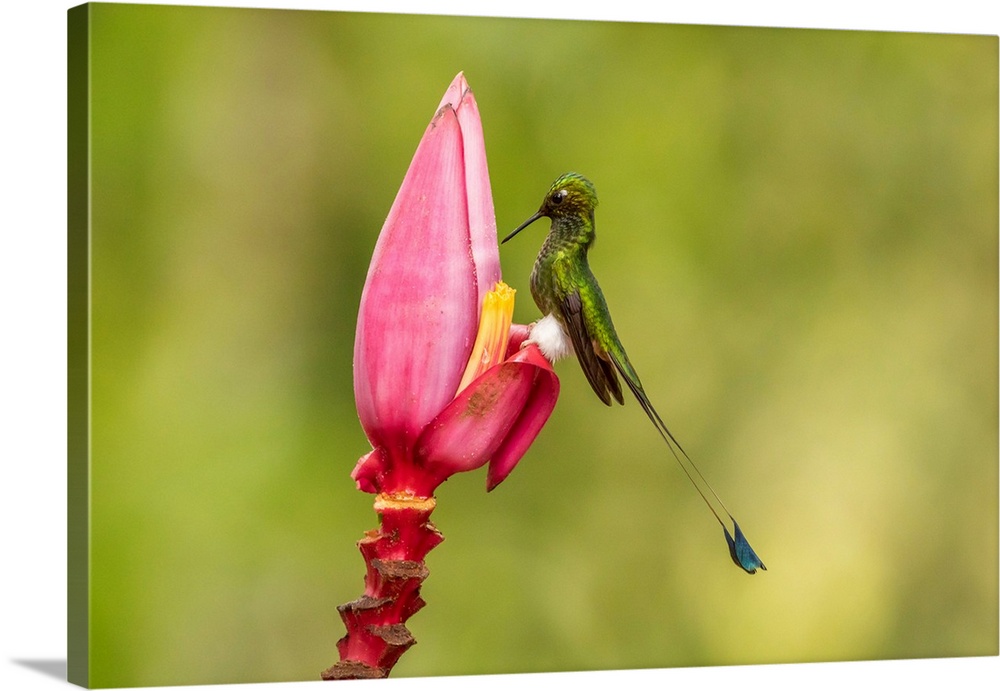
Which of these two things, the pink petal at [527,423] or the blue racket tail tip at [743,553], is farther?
the blue racket tail tip at [743,553]

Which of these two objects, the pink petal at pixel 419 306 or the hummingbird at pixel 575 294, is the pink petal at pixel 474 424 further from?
the hummingbird at pixel 575 294

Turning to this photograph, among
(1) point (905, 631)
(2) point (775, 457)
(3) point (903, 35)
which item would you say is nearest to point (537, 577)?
(2) point (775, 457)

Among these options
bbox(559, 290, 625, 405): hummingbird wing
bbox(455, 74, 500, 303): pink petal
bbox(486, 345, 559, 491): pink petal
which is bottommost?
bbox(486, 345, 559, 491): pink petal

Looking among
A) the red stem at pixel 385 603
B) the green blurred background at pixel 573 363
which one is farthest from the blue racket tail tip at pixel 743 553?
the red stem at pixel 385 603

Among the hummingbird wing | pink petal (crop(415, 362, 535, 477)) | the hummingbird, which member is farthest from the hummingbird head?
pink petal (crop(415, 362, 535, 477))

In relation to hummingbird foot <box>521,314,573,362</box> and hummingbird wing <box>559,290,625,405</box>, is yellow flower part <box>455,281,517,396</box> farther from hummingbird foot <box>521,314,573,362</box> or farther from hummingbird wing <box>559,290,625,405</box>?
hummingbird wing <box>559,290,625,405</box>

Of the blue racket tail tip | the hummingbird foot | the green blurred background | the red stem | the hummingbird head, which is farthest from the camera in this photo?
the green blurred background
